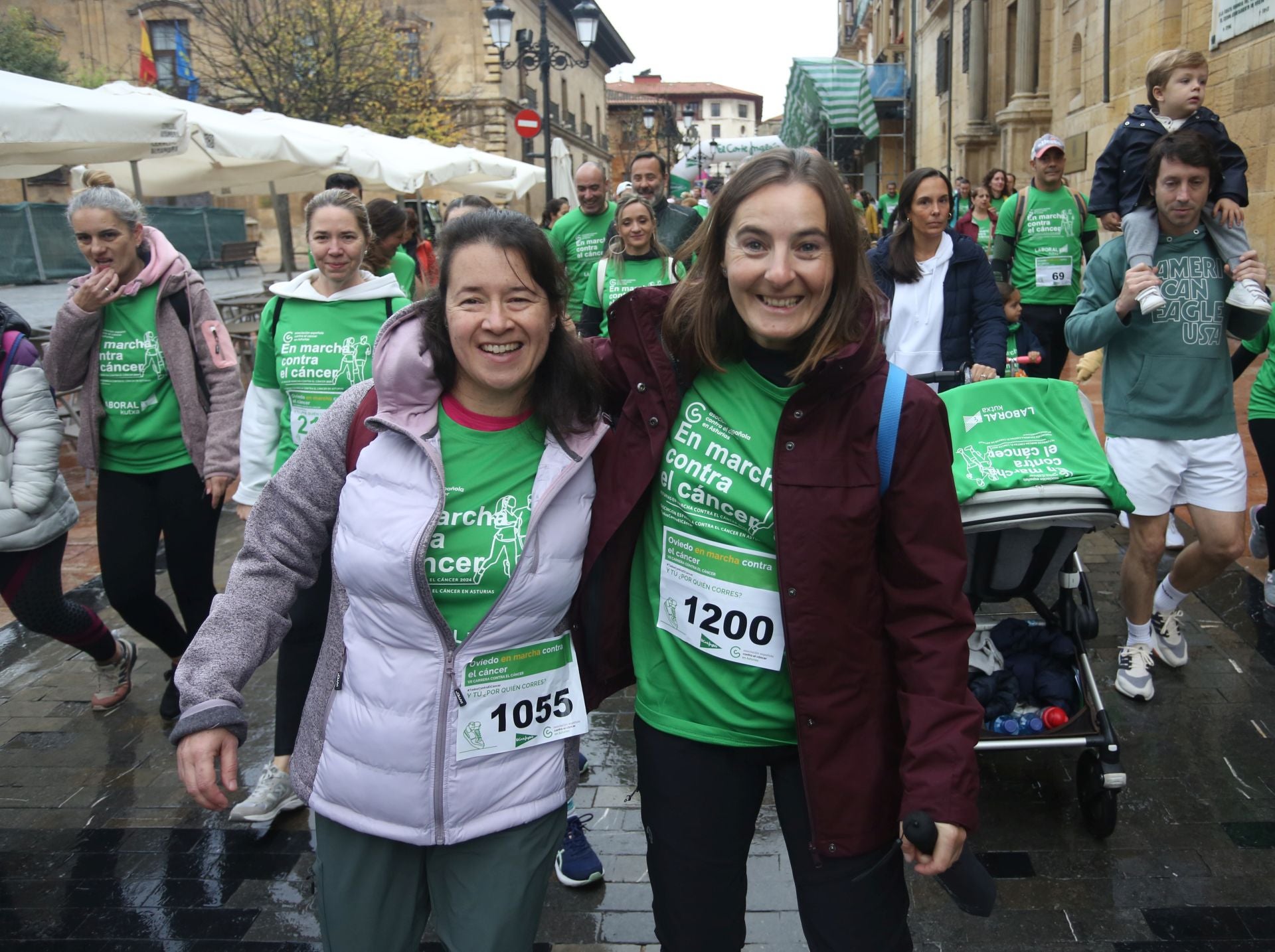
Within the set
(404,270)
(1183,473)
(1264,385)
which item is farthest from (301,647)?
(1264,385)

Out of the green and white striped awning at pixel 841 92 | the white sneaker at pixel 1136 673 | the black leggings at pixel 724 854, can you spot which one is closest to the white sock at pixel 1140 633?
the white sneaker at pixel 1136 673

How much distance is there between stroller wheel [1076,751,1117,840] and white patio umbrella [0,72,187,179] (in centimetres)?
686

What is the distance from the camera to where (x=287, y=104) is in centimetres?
2416

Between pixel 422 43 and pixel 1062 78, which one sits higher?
pixel 422 43

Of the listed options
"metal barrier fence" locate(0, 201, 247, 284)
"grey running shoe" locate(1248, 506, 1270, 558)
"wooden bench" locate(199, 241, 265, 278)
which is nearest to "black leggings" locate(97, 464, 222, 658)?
"grey running shoe" locate(1248, 506, 1270, 558)

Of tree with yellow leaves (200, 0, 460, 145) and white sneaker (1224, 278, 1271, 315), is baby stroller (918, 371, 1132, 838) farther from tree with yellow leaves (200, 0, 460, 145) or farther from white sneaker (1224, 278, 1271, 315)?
tree with yellow leaves (200, 0, 460, 145)

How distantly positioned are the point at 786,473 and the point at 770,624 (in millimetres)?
307

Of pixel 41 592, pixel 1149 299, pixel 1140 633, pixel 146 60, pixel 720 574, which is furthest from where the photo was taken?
pixel 146 60

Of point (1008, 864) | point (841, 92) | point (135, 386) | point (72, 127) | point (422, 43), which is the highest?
point (422, 43)

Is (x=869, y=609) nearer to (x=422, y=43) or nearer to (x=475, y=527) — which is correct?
(x=475, y=527)

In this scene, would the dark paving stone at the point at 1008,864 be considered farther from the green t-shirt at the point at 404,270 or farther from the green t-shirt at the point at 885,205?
the green t-shirt at the point at 885,205

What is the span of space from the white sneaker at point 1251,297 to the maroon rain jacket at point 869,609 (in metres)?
2.57

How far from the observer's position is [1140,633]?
4426 millimetres

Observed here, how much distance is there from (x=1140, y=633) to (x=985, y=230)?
33.6ft
